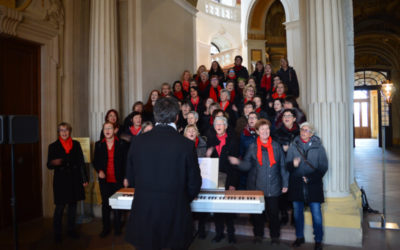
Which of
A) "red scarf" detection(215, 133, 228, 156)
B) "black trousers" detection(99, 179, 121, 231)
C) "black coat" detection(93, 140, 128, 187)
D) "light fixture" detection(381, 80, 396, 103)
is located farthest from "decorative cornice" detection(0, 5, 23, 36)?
"light fixture" detection(381, 80, 396, 103)

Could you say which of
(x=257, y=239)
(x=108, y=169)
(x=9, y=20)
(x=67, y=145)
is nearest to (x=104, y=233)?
(x=108, y=169)

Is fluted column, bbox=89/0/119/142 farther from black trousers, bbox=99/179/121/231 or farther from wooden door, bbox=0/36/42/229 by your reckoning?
black trousers, bbox=99/179/121/231

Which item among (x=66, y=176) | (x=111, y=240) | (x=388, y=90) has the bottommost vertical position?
(x=111, y=240)

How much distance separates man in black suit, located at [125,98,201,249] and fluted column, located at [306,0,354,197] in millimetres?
2680

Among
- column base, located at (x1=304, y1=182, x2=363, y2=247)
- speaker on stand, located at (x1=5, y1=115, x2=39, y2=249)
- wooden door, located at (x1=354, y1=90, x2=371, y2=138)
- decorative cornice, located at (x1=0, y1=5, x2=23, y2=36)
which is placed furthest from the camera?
wooden door, located at (x1=354, y1=90, x2=371, y2=138)

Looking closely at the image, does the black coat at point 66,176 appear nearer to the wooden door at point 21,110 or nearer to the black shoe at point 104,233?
the black shoe at point 104,233

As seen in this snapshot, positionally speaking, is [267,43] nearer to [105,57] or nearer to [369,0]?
[369,0]

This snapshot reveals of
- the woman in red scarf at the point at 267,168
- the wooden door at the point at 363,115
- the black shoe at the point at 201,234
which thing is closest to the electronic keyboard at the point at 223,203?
the woman in red scarf at the point at 267,168

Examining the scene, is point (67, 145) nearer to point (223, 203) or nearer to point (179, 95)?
point (223, 203)

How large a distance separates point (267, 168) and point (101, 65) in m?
3.78

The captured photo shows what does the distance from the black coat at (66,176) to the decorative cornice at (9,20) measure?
81.7 inches

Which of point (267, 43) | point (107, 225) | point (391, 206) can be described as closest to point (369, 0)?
point (267, 43)

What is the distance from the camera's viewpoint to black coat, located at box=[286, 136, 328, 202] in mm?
3916

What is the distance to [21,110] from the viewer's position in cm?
550
